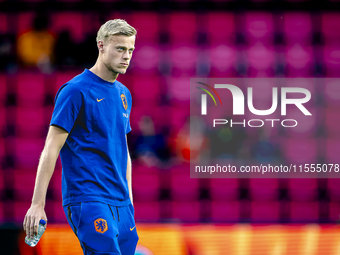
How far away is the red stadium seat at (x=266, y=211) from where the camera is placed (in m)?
4.39

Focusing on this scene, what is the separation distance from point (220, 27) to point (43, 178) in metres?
3.46

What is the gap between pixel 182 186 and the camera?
14.7 feet

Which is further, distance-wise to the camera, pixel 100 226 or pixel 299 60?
pixel 299 60

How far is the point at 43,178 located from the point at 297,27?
3.73 metres

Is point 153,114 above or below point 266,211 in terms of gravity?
above

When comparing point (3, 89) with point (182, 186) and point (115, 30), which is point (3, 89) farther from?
point (115, 30)

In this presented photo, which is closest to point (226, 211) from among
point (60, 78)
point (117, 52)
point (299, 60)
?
point (299, 60)

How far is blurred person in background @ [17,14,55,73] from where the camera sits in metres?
4.48

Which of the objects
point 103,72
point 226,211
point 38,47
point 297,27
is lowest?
point 226,211

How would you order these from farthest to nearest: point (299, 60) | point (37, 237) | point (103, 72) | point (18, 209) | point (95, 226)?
point (299, 60)
point (18, 209)
point (103, 72)
point (95, 226)
point (37, 237)

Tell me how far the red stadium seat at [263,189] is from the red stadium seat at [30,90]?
2299 mm

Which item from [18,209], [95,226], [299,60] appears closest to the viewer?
[95,226]

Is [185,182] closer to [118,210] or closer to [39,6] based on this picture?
[39,6]

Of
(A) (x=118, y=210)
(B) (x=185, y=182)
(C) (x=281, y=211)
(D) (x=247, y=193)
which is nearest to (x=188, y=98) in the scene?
(B) (x=185, y=182)
